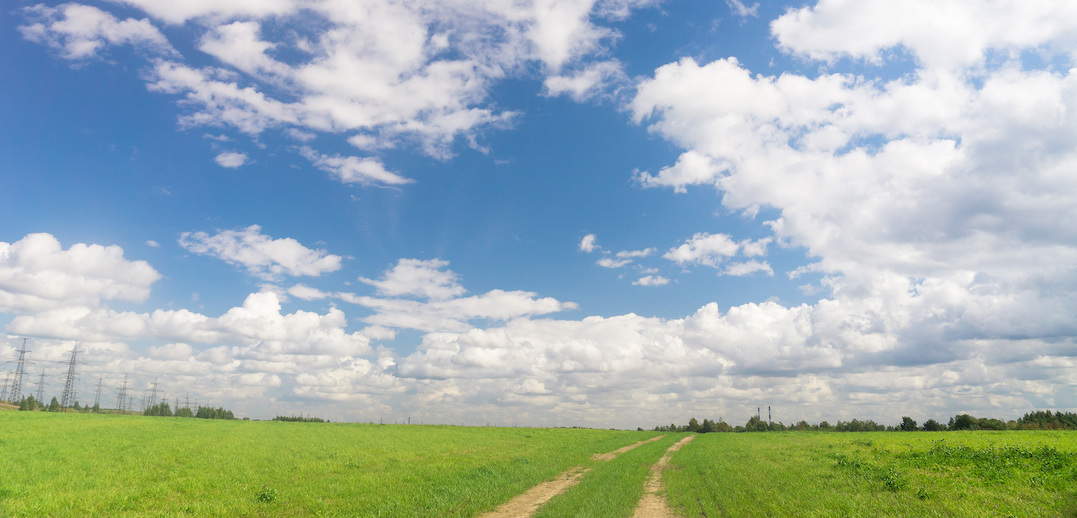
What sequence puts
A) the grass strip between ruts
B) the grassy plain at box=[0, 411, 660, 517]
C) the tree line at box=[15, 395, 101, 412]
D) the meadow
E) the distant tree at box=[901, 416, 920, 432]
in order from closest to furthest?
the grass strip between ruts < the meadow < the grassy plain at box=[0, 411, 660, 517] < the distant tree at box=[901, 416, 920, 432] < the tree line at box=[15, 395, 101, 412]

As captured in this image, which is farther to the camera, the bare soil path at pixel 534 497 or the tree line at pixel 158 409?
the tree line at pixel 158 409

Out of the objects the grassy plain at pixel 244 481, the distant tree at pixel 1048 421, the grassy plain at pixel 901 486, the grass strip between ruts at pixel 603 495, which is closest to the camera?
the grassy plain at pixel 901 486

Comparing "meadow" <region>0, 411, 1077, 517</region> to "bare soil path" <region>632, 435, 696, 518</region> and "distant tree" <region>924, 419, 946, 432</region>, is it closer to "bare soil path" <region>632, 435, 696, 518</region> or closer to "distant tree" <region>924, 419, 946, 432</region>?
"bare soil path" <region>632, 435, 696, 518</region>

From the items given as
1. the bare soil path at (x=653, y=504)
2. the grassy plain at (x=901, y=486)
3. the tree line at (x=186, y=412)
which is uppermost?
the grassy plain at (x=901, y=486)

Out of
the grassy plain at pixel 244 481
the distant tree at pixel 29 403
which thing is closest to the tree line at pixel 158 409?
the distant tree at pixel 29 403

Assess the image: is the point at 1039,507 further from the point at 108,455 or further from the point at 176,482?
the point at 108,455

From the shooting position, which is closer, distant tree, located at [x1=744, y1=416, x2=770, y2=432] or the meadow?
Answer: the meadow

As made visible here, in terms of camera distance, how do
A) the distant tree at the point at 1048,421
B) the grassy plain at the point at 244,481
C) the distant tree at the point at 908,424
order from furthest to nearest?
1. the distant tree at the point at 908,424
2. the distant tree at the point at 1048,421
3. the grassy plain at the point at 244,481

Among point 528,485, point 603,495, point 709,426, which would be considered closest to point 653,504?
point 603,495

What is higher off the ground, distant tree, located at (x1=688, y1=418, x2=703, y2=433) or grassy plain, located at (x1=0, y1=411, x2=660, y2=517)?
grassy plain, located at (x1=0, y1=411, x2=660, y2=517)

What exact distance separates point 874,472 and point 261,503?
29859mm

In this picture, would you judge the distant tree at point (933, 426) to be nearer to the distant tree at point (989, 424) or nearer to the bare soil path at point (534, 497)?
the distant tree at point (989, 424)

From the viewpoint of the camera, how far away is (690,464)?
34.9 m

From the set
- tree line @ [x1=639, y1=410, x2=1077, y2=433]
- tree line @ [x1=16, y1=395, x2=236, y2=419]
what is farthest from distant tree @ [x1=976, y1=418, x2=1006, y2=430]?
tree line @ [x1=16, y1=395, x2=236, y2=419]
